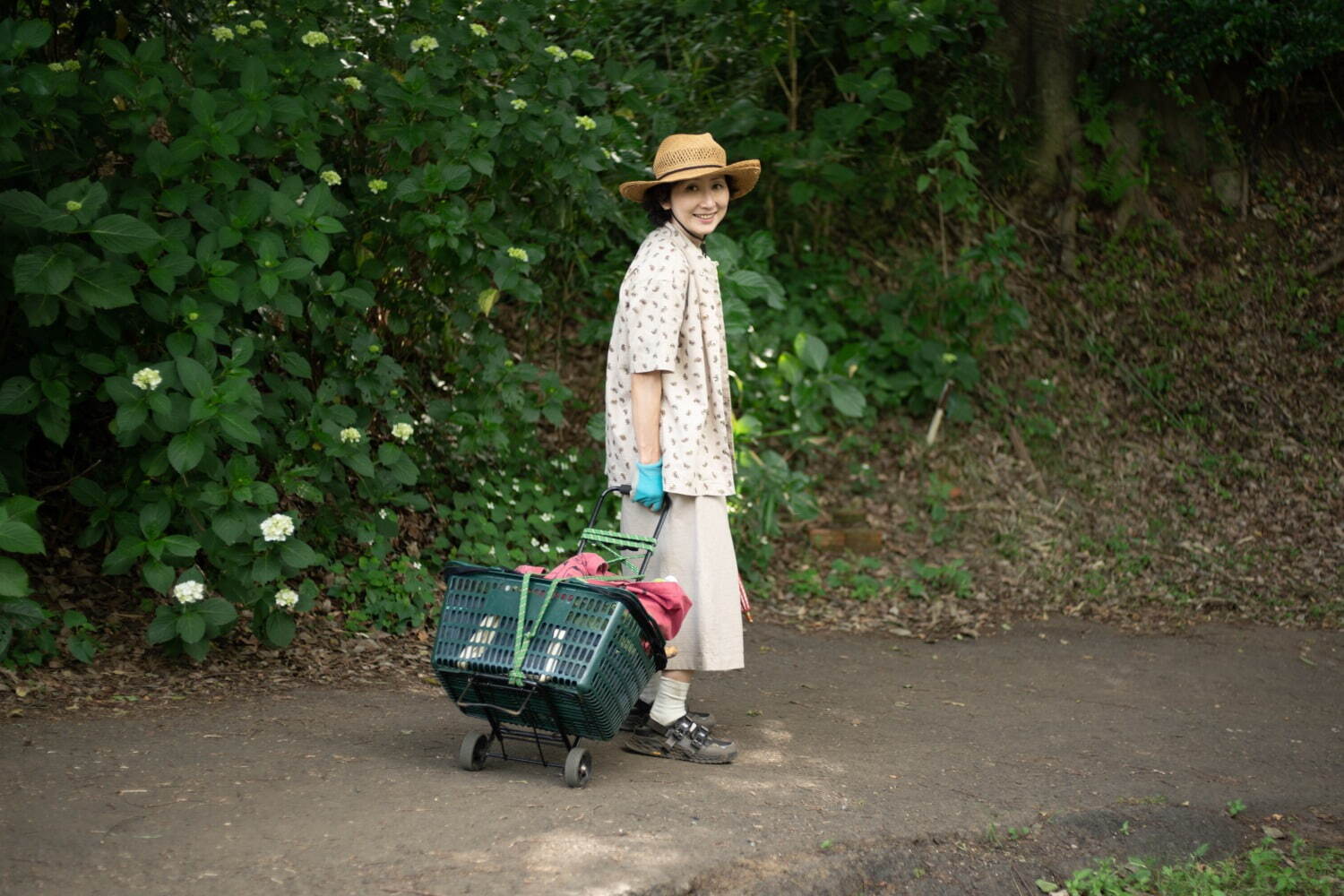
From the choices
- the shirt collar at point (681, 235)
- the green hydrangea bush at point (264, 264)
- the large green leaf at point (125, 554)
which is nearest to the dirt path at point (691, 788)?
the large green leaf at point (125, 554)

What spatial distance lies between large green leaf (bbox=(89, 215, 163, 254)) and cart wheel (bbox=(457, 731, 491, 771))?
1985mm

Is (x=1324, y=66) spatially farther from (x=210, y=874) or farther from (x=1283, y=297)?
(x=210, y=874)

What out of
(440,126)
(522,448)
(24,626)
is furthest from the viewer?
(522,448)

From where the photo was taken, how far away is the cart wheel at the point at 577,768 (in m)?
3.96

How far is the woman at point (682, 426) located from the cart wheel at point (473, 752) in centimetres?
59

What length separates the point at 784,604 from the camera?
7348mm

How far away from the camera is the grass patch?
12.1 ft

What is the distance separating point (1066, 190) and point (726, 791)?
291 inches

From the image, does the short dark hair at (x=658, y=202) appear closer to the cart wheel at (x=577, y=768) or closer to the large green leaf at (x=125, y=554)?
the cart wheel at (x=577, y=768)

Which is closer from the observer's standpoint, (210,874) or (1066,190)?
(210,874)

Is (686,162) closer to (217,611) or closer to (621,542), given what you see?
(621,542)

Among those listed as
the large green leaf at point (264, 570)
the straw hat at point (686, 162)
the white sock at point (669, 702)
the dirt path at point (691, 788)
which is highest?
the straw hat at point (686, 162)

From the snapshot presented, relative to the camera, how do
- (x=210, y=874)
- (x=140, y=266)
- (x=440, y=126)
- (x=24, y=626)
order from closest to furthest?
(x=210, y=874) < (x=24, y=626) < (x=140, y=266) < (x=440, y=126)

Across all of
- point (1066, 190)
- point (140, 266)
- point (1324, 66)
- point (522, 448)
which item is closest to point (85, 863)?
point (140, 266)
